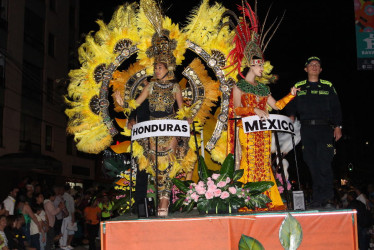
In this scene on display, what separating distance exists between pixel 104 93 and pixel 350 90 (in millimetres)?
21752

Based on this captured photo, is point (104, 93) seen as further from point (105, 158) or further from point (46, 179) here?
point (46, 179)

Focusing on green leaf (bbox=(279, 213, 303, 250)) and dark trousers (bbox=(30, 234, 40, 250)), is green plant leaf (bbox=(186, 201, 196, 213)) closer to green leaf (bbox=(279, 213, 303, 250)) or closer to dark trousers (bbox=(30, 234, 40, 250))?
green leaf (bbox=(279, 213, 303, 250))

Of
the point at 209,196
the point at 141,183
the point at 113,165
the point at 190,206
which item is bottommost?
the point at 190,206

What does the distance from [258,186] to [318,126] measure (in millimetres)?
1081

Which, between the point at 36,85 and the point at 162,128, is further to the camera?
the point at 36,85

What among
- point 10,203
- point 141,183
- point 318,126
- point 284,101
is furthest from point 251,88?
point 10,203

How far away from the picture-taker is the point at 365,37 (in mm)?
13508

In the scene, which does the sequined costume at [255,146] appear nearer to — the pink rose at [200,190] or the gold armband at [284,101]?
the gold armband at [284,101]

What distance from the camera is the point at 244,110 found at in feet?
19.7

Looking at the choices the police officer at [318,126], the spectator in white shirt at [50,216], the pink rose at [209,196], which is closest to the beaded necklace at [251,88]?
the police officer at [318,126]

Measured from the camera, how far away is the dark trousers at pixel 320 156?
19.3 feet

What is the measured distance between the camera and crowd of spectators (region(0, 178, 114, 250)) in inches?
336

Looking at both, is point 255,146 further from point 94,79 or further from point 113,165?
point 113,165

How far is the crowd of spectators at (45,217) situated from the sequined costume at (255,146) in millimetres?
3712
